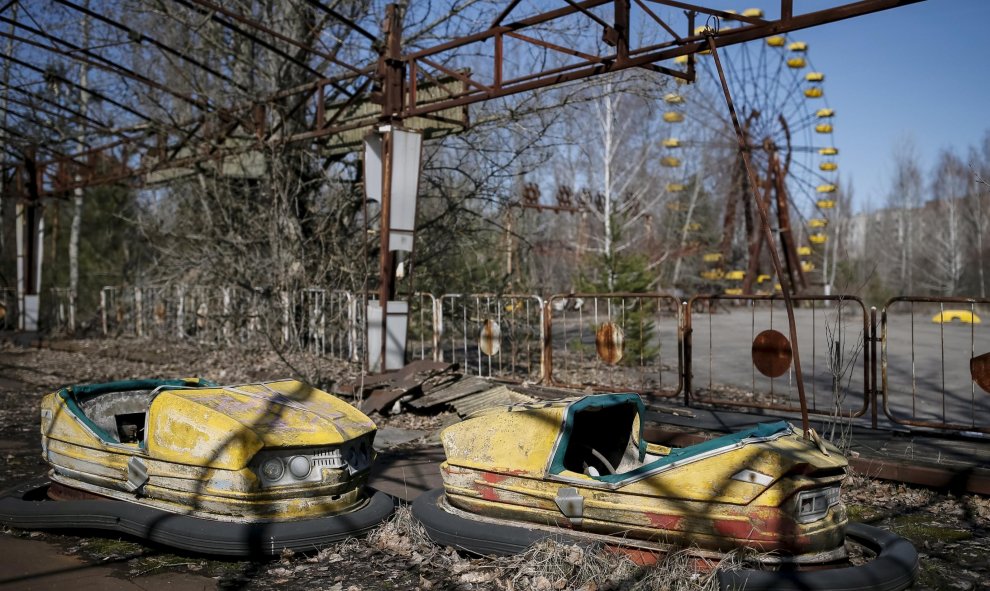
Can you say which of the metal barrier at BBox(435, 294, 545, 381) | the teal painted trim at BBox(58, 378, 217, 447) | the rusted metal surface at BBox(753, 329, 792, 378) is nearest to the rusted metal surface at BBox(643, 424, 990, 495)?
the rusted metal surface at BBox(753, 329, 792, 378)

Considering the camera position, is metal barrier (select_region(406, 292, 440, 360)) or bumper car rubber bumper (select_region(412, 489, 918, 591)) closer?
bumper car rubber bumper (select_region(412, 489, 918, 591))

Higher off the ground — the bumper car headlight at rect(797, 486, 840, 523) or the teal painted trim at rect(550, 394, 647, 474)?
the teal painted trim at rect(550, 394, 647, 474)

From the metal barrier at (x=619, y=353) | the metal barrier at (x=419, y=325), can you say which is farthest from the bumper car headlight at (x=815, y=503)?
the metal barrier at (x=419, y=325)

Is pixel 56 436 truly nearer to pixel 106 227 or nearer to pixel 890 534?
pixel 890 534

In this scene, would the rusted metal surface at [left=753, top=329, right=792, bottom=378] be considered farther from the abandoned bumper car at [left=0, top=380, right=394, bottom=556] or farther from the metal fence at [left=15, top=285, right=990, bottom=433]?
the abandoned bumper car at [left=0, top=380, right=394, bottom=556]

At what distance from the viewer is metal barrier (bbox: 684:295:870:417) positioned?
6590mm

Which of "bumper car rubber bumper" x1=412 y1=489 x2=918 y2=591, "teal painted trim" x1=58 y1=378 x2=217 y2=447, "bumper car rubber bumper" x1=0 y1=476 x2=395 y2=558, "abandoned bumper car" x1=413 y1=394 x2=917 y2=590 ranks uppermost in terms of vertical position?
"teal painted trim" x1=58 y1=378 x2=217 y2=447

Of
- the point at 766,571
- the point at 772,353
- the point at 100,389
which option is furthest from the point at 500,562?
the point at 772,353

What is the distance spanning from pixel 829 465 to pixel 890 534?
71 cm

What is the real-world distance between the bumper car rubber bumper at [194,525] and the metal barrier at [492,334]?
540 cm

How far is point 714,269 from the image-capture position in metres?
34.0

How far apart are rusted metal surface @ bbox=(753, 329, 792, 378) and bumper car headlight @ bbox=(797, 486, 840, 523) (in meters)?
4.21

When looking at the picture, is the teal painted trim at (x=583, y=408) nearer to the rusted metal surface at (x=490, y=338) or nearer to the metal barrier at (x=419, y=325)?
the rusted metal surface at (x=490, y=338)

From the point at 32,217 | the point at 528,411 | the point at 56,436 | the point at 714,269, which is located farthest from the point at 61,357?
the point at 714,269
